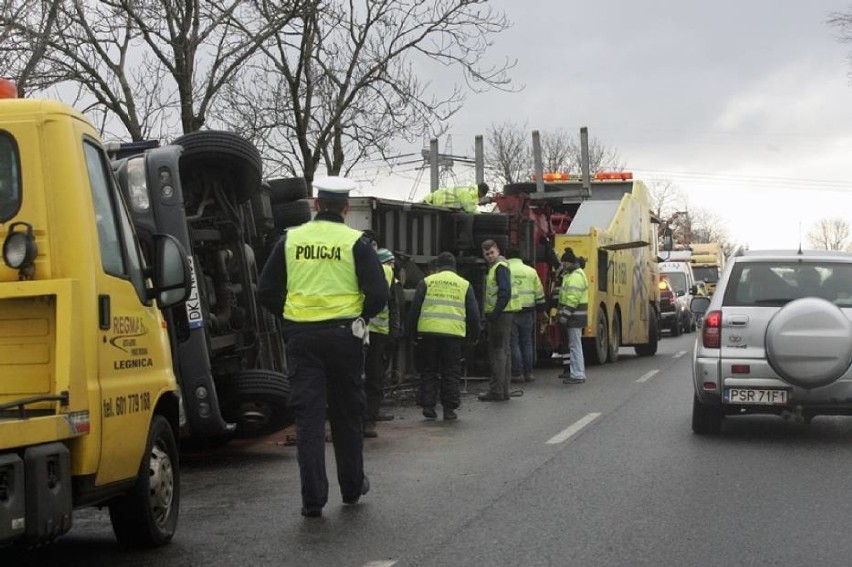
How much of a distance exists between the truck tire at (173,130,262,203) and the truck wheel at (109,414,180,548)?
362 centimetres

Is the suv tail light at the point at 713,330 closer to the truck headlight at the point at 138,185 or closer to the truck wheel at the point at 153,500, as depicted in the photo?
the truck headlight at the point at 138,185

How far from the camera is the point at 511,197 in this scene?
1898cm

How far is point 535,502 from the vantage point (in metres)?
7.45

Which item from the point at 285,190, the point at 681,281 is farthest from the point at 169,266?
the point at 681,281

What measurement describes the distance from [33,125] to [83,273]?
0.68 meters

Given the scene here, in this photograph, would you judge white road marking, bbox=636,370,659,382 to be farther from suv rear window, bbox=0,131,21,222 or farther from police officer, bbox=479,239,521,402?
suv rear window, bbox=0,131,21,222

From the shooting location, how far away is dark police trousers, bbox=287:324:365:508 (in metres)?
7.01

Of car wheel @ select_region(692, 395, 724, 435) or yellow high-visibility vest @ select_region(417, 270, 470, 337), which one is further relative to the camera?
yellow high-visibility vest @ select_region(417, 270, 470, 337)

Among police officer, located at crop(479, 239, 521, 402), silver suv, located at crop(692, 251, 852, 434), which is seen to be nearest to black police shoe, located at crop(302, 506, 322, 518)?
silver suv, located at crop(692, 251, 852, 434)

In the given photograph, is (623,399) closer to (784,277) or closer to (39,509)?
(784,277)

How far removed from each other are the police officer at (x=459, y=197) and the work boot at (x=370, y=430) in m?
5.98

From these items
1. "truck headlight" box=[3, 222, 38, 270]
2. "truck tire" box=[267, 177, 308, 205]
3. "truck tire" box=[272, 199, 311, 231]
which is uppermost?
"truck tire" box=[267, 177, 308, 205]

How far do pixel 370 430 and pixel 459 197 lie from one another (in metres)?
6.37

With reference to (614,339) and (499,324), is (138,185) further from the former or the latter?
A: (614,339)
